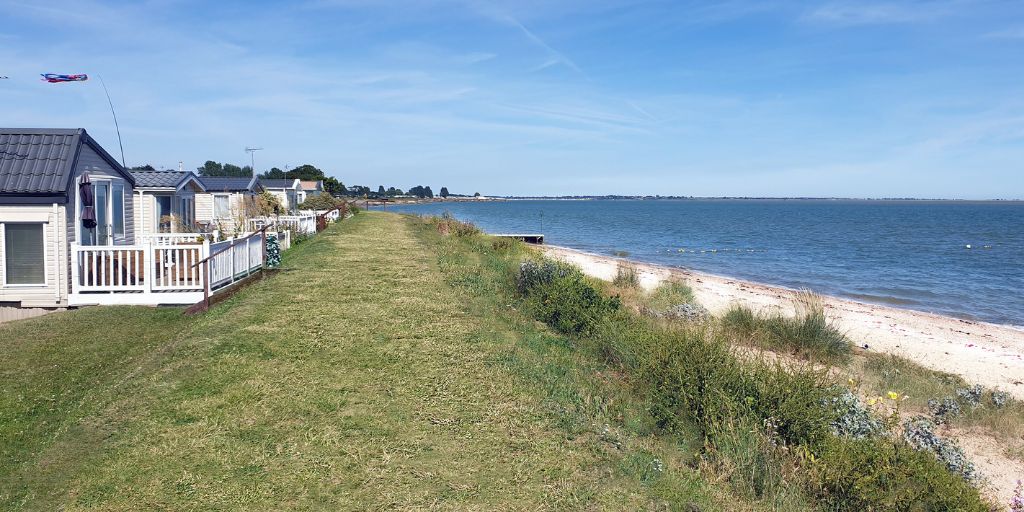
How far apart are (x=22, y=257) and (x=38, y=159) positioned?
1.90 metres

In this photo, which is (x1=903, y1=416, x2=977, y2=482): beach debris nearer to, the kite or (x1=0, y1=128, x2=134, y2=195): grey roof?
(x1=0, y1=128, x2=134, y2=195): grey roof

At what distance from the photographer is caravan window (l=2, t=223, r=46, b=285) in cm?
1262

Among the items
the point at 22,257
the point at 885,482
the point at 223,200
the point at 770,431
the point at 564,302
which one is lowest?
the point at 885,482

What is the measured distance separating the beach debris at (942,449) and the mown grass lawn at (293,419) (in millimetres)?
2929

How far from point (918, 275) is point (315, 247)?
2866 cm

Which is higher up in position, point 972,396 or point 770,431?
point 770,431

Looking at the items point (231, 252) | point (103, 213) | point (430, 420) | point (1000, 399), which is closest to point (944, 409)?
point (1000, 399)

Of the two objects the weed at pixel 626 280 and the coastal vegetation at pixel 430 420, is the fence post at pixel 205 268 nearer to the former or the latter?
the coastal vegetation at pixel 430 420

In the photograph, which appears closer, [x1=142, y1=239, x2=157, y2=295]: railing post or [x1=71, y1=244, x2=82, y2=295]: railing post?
[x1=71, y1=244, x2=82, y2=295]: railing post

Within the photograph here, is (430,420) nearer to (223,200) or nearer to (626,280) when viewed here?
(626,280)

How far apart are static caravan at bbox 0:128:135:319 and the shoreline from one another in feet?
45.4

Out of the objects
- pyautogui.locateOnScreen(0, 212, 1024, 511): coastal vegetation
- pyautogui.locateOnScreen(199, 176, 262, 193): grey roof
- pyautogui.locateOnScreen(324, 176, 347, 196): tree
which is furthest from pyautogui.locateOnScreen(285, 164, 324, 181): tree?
pyautogui.locateOnScreen(0, 212, 1024, 511): coastal vegetation

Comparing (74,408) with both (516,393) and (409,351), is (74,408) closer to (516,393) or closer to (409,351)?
(409,351)

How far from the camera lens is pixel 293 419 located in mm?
6289
